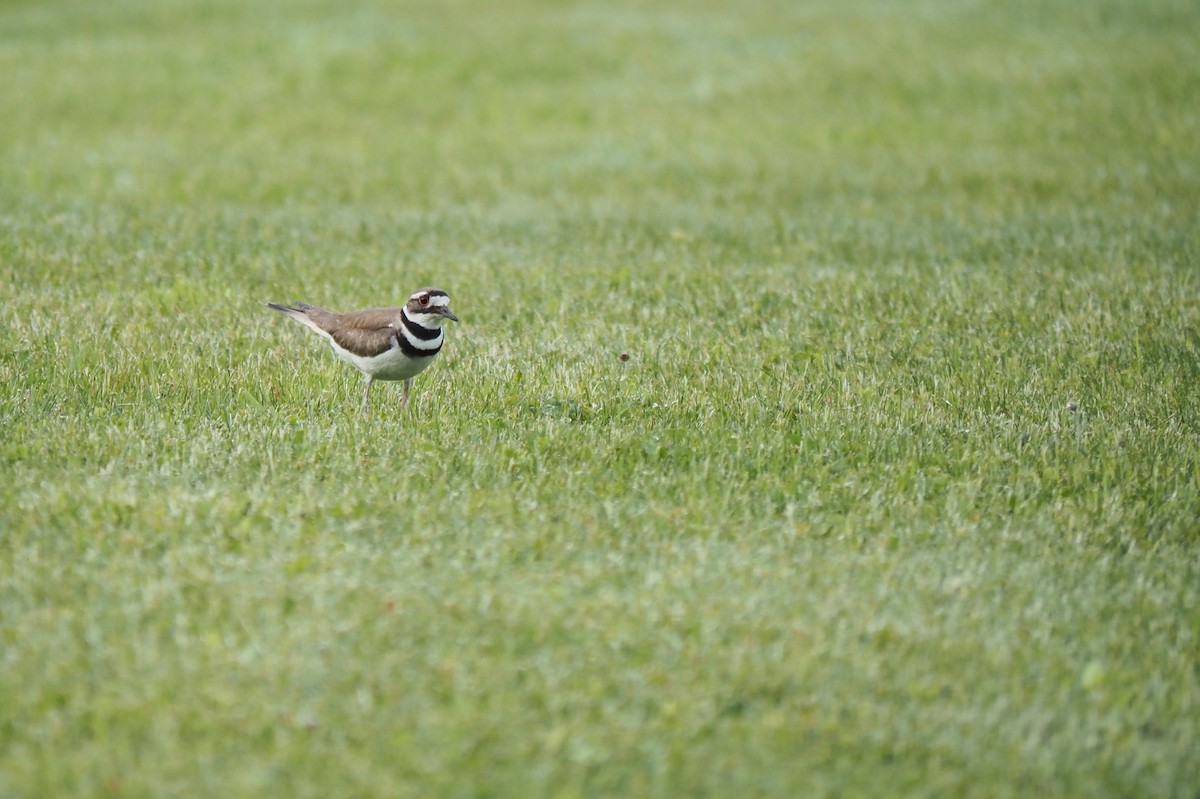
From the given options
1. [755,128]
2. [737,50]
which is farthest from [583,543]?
[737,50]

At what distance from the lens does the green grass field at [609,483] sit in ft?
16.8

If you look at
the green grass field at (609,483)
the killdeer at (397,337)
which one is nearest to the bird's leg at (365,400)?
the killdeer at (397,337)

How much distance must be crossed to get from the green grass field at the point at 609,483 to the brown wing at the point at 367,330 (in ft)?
1.56

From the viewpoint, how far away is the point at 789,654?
5.69 m

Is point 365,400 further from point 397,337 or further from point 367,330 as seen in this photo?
point 397,337

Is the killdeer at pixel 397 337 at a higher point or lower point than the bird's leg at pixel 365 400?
higher

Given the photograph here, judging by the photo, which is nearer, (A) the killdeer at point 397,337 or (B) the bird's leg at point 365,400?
(A) the killdeer at point 397,337

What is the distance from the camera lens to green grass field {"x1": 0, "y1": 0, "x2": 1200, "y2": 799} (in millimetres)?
5113

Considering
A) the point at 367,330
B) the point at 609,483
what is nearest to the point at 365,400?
the point at 367,330

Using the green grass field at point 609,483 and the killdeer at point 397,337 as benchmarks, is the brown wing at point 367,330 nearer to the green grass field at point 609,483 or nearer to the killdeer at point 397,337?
the killdeer at point 397,337

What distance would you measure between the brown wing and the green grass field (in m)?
0.48

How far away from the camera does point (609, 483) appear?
734 cm

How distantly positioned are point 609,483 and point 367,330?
6.19 feet

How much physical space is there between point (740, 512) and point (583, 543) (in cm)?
97
